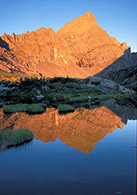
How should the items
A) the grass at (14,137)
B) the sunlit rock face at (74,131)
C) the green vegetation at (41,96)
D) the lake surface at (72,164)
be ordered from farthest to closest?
the green vegetation at (41,96)
the sunlit rock face at (74,131)
the grass at (14,137)
the lake surface at (72,164)

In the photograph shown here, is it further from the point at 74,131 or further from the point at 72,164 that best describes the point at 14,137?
the point at 72,164

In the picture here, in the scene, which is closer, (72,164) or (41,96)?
(72,164)

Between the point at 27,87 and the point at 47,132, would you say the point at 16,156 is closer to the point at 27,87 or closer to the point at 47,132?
the point at 47,132

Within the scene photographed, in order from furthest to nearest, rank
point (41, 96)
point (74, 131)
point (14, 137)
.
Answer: point (41, 96), point (74, 131), point (14, 137)

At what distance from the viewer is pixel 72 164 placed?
375 inches

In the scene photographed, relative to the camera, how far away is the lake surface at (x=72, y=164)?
293 inches

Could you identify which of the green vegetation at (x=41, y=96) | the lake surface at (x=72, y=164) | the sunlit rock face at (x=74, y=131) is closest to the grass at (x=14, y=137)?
the lake surface at (x=72, y=164)

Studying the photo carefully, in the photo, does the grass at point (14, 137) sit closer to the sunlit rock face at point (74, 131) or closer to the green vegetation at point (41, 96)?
the sunlit rock face at point (74, 131)

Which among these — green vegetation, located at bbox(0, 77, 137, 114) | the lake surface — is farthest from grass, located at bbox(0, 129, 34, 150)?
green vegetation, located at bbox(0, 77, 137, 114)

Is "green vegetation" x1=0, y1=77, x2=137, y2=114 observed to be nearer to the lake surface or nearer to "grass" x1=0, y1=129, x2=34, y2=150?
"grass" x1=0, y1=129, x2=34, y2=150

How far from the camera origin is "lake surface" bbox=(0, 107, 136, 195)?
745cm

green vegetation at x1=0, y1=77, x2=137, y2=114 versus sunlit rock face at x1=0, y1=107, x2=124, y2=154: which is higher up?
green vegetation at x1=0, y1=77, x2=137, y2=114

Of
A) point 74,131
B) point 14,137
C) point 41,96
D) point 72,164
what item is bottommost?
point 72,164

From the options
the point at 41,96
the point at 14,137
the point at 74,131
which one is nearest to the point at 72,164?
the point at 14,137
